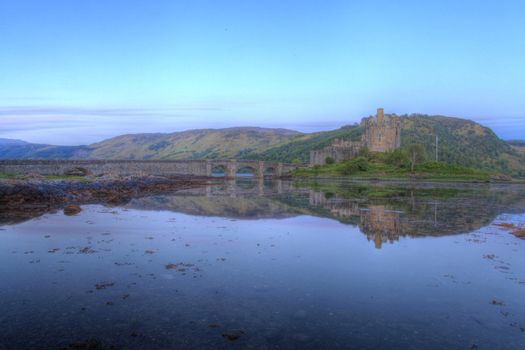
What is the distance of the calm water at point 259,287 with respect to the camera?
8492 millimetres

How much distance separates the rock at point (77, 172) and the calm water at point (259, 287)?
57734mm

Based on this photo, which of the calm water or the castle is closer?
the calm water

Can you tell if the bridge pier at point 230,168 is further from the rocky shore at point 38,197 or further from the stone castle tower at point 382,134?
the rocky shore at point 38,197

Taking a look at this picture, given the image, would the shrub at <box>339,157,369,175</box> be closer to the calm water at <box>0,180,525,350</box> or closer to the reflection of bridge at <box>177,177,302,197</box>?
the reflection of bridge at <box>177,177,302,197</box>

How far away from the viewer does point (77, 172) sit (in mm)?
77562

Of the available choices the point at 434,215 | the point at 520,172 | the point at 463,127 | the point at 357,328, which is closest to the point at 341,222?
the point at 434,215

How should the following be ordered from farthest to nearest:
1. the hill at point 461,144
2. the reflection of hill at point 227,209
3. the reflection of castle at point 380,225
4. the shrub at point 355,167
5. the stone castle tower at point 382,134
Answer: the hill at point 461,144 → the stone castle tower at point 382,134 → the shrub at point 355,167 → the reflection of hill at point 227,209 → the reflection of castle at point 380,225

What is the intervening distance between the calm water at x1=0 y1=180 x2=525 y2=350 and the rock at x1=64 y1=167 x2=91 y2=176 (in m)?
57.7

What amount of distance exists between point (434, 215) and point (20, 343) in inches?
1018

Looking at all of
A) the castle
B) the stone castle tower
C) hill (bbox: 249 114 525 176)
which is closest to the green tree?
the castle

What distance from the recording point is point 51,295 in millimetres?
10656

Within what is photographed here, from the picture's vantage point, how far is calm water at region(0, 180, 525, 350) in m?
8.49

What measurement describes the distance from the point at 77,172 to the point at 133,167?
17190 millimetres

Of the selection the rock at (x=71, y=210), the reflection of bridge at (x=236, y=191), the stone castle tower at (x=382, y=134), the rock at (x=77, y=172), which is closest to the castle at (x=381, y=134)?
the stone castle tower at (x=382, y=134)
